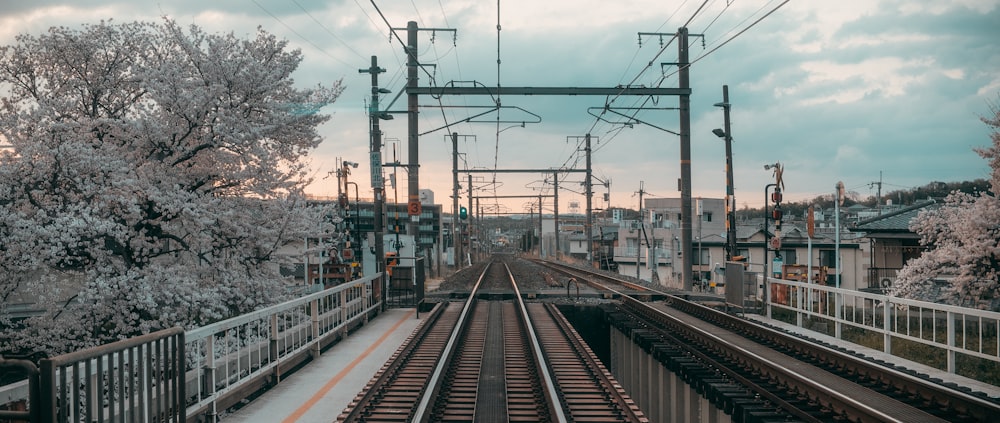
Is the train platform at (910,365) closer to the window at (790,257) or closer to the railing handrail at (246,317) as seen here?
the railing handrail at (246,317)

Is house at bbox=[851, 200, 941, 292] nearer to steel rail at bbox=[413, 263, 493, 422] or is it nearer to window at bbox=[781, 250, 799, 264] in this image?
window at bbox=[781, 250, 799, 264]

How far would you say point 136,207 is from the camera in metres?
14.6

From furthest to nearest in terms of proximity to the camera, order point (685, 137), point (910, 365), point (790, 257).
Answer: point (790, 257)
point (685, 137)
point (910, 365)

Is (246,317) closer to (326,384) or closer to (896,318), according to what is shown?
(326,384)

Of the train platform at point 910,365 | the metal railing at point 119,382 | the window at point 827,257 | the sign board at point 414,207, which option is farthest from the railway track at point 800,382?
the window at point 827,257

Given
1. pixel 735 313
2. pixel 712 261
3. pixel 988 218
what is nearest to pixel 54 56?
pixel 735 313

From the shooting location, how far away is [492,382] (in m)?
10.9

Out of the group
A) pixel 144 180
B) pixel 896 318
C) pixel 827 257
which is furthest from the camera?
pixel 827 257

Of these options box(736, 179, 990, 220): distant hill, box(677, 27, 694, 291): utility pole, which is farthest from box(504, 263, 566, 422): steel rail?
box(736, 179, 990, 220): distant hill

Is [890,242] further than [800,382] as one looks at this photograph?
Yes

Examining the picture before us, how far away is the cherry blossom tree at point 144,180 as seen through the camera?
14.4m

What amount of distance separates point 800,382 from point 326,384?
6.58 metres

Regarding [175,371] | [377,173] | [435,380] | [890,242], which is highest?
[377,173]

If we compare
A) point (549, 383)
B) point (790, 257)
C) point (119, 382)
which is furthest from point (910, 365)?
point (790, 257)
